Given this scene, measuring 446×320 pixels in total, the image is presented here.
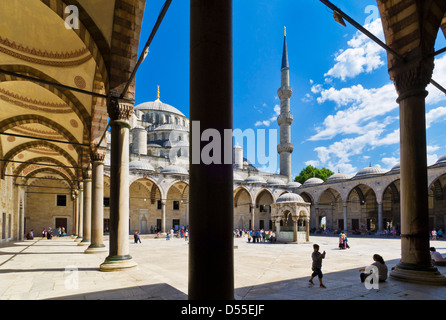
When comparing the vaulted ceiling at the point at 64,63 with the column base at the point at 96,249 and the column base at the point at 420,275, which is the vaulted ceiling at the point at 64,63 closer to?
the column base at the point at 96,249

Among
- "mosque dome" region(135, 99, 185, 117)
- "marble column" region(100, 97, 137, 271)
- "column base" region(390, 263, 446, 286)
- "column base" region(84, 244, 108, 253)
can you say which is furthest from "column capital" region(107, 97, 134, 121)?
"mosque dome" region(135, 99, 185, 117)

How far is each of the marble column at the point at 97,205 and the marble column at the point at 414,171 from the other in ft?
26.9

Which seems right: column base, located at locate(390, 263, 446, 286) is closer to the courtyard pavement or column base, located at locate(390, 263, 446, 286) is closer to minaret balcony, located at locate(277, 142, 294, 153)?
the courtyard pavement

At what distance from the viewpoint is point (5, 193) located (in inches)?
663

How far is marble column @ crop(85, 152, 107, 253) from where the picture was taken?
380 inches

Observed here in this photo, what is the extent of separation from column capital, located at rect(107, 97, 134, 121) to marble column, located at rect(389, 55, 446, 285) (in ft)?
18.7

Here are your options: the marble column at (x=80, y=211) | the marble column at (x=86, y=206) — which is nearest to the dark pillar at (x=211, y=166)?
the marble column at (x=86, y=206)

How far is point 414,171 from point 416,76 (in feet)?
5.71

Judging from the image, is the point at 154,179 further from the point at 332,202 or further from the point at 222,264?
the point at 222,264

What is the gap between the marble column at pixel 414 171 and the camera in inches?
210

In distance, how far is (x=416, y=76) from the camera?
5570 millimetres

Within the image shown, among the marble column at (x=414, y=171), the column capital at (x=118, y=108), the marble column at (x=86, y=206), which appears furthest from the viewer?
the marble column at (x=86, y=206)
